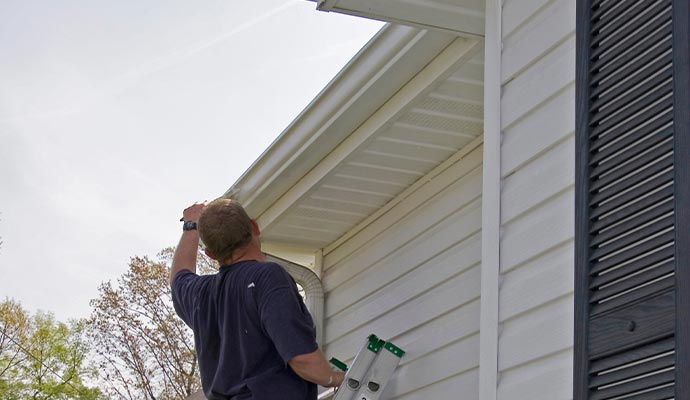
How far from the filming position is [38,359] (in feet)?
69.3

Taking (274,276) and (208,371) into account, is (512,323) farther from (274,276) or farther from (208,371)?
(208,371)

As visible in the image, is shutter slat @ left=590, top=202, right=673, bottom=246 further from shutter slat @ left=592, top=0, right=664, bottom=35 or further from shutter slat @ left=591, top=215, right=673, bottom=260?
shutter slat @ left=592, top=0, right=664, bottom=35

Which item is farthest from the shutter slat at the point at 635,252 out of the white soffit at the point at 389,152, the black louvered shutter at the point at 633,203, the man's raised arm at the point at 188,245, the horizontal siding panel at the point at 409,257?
the horizontal siding panel at the point at 409,257

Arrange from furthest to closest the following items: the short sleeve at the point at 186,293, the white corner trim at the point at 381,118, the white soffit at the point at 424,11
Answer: the white corner trim at the point at 381,118 → the short sleeve at the point at 186,293 → the white soffit at the point at 424,11

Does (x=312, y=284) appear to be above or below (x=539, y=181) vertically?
above

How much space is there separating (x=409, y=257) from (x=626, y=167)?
287cm

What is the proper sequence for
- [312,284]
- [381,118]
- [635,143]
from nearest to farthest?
[635,143]
[381,118]
[312,284]

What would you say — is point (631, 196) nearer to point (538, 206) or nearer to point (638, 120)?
point (638, 120)

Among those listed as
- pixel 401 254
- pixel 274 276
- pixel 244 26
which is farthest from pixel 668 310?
pixel 244 26

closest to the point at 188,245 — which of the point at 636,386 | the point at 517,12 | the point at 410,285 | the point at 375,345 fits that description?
the point at 375,345

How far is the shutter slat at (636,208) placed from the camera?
90.5 inches

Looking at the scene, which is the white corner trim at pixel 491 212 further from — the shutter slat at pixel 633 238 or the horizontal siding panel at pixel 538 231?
the shutter slat at pixel 633 238

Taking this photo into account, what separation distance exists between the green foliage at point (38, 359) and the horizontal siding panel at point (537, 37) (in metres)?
18.1

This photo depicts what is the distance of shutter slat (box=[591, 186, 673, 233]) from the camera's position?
2.30 meters
